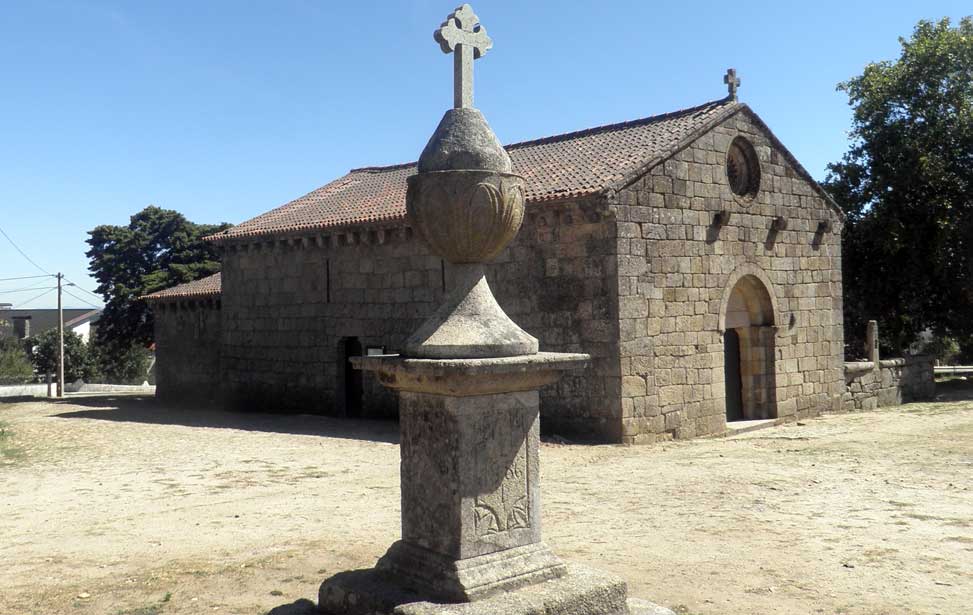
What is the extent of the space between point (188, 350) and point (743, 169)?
49.8ft

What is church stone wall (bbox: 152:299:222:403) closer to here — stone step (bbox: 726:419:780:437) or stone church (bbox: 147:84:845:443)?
stone church (bbox: 147:84:845:443)

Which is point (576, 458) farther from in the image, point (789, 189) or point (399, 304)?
point (789, 189)

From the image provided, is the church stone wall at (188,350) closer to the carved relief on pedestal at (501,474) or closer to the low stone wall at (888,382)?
the low stone wall at (888,382)

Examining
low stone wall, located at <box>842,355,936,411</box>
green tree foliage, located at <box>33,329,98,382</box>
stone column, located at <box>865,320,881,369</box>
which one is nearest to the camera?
low stone wall, located at <box>842,355,936,411</box>

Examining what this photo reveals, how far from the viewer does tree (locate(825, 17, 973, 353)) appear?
2355 cm

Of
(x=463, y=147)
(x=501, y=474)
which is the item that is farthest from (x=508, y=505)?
(x=463, y=147)

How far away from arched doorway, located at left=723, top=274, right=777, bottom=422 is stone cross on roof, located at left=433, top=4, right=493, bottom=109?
39.4 ft

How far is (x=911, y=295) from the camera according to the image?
24797 mm

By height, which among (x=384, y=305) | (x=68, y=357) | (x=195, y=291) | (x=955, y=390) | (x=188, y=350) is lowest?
(x=955, y=390)

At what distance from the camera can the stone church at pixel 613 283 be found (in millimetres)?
13320

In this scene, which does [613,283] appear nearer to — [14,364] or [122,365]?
[122,365]

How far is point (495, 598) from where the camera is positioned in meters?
4.25

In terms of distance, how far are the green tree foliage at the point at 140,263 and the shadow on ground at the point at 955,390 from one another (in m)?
23.6

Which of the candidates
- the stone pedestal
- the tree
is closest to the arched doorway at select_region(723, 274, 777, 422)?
the tree
